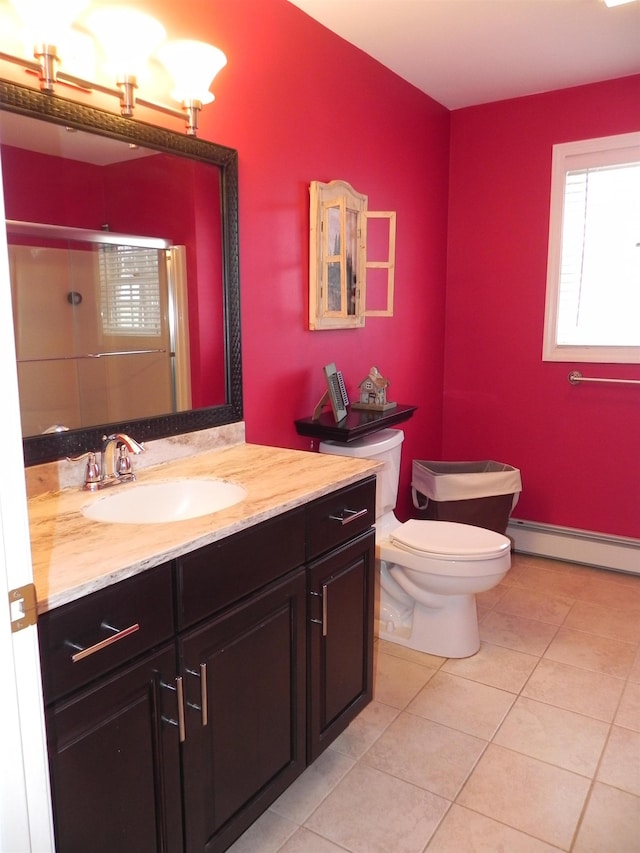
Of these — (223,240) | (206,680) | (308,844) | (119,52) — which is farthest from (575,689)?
(119,52)

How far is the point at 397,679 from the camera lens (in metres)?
2.31

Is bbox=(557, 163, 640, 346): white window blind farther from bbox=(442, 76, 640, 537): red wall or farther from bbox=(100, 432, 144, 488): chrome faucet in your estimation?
bbox=(100, 432, 144, 488): chrome faucet

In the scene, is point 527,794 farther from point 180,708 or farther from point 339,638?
point 180,708

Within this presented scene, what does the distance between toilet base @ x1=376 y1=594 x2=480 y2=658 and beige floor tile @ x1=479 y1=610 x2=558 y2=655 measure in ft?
0.42

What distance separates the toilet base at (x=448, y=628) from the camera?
7.98ft

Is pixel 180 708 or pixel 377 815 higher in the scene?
pixel 180 708

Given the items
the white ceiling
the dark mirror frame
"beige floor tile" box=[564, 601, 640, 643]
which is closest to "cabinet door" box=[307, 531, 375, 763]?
the dark mirror frame

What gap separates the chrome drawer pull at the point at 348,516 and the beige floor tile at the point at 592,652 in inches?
46.4

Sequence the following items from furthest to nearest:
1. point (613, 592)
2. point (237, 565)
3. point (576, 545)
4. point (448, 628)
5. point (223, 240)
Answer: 1. point (576, 545)
2. point (613, 592)
3. point (448, 628)
4. point (223, 240)
5. point (237, 565)

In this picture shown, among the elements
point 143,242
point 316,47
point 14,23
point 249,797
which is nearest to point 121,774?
point 249,797

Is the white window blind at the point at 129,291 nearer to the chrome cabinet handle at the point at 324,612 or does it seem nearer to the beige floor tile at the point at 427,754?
the chrome cabinet handle at the point at 324,612

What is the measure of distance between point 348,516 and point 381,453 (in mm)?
761

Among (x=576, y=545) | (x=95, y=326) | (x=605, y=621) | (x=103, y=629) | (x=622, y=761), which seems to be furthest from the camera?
(x=576, y=545)

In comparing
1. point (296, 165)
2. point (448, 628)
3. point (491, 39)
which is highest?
point (491, 39)
